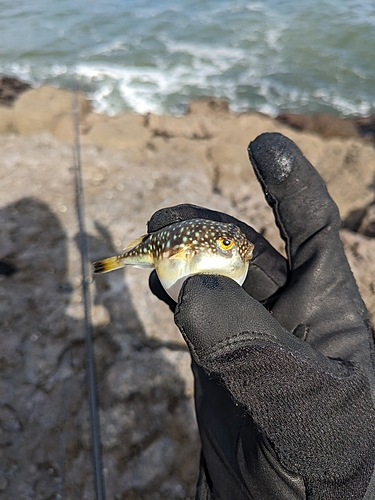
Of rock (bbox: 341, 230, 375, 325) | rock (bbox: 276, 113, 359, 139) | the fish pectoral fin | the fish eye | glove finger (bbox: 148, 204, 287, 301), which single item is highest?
the fish eye

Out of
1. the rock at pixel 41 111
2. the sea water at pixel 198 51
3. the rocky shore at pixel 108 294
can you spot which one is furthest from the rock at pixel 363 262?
the sea water at pixel 198 51

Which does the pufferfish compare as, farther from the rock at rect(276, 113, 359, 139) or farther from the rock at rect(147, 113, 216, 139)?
the rock at rect(276, 113, 359, 139)

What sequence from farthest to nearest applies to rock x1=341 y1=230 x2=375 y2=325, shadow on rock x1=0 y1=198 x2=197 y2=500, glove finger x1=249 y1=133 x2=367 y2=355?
rock x1=341 y1=230 x2=375 y2=325 → shadow on rock x1=0 y1=198 x2=197 y2=500 → glove finger x1=249 y1=133 x2=367 y2=355

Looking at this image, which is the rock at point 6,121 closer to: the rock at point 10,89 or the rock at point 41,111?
the rock at point 41,111

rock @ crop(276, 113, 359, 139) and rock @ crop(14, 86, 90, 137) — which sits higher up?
rock @ crop(14, 86, 90, 137)

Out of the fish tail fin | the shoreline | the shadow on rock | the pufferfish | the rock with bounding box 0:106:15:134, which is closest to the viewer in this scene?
the pufferfish

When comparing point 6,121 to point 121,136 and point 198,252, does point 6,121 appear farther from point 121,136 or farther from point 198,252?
point 198,252

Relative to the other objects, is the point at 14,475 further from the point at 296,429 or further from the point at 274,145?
the point at 274,145

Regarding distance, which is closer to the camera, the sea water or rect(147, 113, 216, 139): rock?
rect(147, 113, 216, 139): rock

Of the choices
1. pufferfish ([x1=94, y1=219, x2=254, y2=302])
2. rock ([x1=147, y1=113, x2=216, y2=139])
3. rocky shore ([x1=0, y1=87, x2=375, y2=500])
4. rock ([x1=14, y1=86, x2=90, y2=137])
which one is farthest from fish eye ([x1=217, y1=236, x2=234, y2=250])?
rock ([x1=14, y1=86, x2=90, y2=137])
